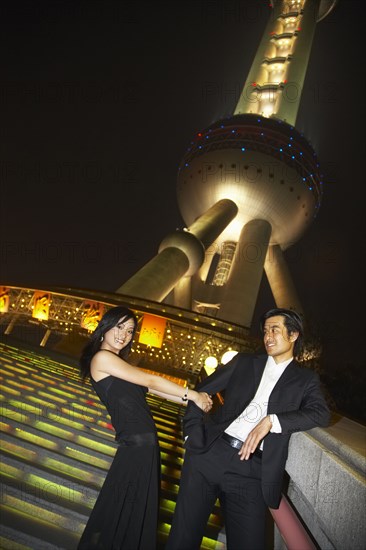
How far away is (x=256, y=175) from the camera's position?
35406mm

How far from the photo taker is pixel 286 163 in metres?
36.6

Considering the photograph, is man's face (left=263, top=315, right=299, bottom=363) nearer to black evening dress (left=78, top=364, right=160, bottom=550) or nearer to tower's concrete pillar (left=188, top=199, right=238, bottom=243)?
black evening dress (left=78, top=364, right=160, bottom=550)

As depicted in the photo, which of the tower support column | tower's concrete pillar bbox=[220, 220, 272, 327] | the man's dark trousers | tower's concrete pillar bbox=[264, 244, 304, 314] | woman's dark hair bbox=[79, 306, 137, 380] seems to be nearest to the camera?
the man's dark trousers

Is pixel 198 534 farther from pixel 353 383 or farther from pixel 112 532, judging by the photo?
pixel 353 383

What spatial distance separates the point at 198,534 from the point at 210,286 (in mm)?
31263

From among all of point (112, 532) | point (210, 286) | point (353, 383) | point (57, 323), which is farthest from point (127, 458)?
point (210, 286)

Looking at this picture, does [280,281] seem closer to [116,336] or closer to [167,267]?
[167,267]

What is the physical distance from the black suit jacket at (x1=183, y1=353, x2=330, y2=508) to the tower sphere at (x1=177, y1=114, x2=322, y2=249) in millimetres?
33792

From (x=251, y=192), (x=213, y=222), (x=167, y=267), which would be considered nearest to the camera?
(x=167, y=267)

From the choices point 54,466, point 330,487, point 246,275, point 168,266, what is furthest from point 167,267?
point 330,487

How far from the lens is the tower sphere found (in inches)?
1398

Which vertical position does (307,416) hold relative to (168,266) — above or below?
below

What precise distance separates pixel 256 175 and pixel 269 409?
3500cm

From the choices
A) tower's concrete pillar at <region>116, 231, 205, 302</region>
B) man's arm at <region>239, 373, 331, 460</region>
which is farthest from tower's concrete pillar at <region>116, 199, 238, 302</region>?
man's arm at <region>239, 373, 331, 460</region>
